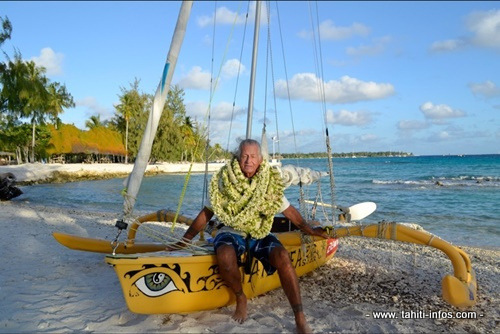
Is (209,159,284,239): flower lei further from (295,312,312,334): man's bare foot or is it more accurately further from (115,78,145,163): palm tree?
(115,78,145,163): palm tree

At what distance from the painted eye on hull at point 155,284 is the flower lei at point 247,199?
75 cm

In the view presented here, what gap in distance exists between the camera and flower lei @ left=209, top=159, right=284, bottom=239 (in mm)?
3756

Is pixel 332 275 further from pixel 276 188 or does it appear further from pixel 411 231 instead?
pixel 276 188

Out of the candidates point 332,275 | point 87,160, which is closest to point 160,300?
point 332,275

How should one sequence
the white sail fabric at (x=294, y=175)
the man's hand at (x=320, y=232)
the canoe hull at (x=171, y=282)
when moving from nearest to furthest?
the canoe hull at (x=171, y=282) → the man's hand at (x=320, y=232) → the white sail fabric at (x=294, y=175)

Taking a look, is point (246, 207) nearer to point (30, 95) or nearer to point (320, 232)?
point (320, 232)

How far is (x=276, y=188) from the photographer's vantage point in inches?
152

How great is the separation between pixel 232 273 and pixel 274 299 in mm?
1012

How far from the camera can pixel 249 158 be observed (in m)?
3.78

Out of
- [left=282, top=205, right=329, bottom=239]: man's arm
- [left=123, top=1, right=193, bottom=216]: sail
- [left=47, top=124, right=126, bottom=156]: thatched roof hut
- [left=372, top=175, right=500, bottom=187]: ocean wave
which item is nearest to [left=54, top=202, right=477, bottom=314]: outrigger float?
[left=123, top=1, right=193, bottom=216]: sail

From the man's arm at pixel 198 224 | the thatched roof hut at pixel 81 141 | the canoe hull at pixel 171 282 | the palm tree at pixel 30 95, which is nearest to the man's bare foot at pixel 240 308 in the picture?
the canoe hull at pixel 171 282

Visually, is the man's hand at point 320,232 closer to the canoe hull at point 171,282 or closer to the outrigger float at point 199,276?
the outrigger float at point 199,276

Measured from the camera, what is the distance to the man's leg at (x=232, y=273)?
356 cm

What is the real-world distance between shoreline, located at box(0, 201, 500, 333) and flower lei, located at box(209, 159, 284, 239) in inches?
35.1
